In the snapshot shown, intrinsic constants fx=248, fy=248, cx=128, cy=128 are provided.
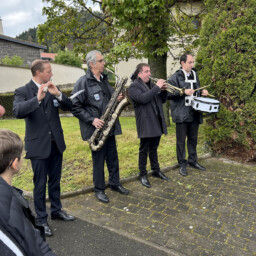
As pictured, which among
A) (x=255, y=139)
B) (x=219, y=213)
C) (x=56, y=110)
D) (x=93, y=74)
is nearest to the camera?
(x=56, y=110)

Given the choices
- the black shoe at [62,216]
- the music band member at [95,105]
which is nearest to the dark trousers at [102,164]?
the music band member at [95,105]

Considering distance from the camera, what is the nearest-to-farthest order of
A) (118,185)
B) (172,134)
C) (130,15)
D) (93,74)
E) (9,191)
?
(9,191) < (93,74) < (118,185) < (130,15) < (172,134)

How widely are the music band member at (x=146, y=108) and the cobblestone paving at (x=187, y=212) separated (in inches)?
22.4

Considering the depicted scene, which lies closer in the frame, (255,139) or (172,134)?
(255,139)

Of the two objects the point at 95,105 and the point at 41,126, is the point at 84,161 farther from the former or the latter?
the point at 41,126

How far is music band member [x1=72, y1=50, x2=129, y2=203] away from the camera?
3.96 m

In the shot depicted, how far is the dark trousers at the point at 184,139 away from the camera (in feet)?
17.1

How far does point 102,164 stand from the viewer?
4.21 metres

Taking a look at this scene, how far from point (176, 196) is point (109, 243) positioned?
1.57 metres

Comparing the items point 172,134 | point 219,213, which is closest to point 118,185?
point 219,213

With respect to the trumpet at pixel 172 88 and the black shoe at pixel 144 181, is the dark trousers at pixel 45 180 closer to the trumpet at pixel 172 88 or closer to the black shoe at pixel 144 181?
the black shoe at pixel 144 181

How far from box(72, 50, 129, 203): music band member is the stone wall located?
2560cm

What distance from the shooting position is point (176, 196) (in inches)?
168

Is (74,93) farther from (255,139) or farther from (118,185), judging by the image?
(255,139)
